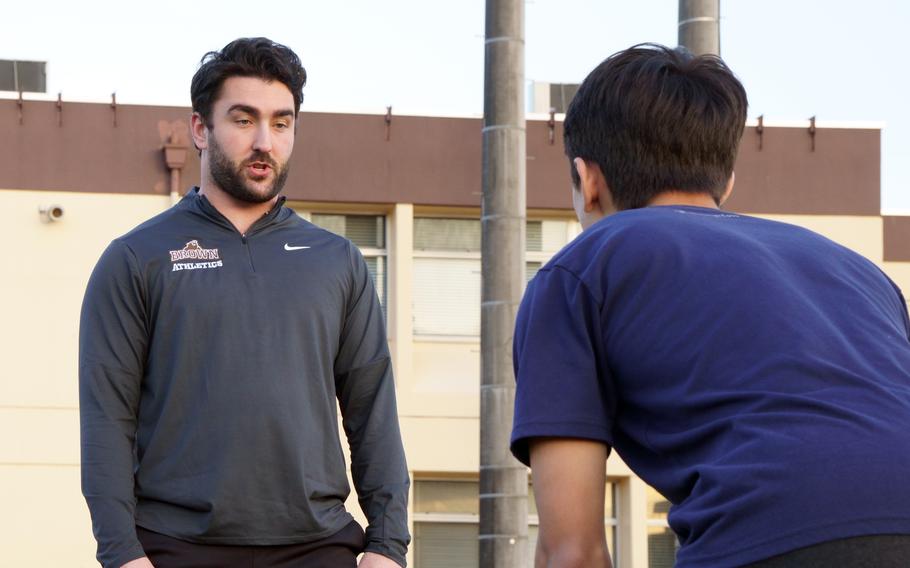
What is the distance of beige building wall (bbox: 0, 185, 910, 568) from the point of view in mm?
21625

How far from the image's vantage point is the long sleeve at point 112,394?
4.41 metres

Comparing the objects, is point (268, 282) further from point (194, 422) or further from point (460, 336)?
point (460, 336)

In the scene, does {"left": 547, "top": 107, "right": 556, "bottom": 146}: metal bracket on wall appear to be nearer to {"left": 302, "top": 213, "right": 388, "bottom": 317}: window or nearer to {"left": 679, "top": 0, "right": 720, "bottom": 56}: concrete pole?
{"left": 302, "top": 213, "right": 388, "bottom": 317}: window

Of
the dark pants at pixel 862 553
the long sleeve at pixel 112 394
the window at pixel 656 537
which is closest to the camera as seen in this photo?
the dark pants at pixel 862 553

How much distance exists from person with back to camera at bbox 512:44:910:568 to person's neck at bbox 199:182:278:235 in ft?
6.07

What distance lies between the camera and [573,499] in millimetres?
2838

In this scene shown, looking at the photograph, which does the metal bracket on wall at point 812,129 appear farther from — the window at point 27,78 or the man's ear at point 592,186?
the man's ear at point 592,186

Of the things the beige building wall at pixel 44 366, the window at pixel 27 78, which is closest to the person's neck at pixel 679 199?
the beige building wall at pixel 44 366

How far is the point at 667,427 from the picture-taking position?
2.79 m

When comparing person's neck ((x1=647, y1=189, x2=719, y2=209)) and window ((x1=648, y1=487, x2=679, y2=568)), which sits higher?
person's neck ((x1=647, y1=189, x2=719, y2=209))

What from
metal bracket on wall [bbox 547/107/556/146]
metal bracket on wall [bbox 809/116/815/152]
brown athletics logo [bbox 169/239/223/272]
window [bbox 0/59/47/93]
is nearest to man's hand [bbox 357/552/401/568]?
brown athletics logo [bbox 169/239/223/272]

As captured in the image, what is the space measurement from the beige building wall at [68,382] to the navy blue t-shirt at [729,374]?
62.7 feet

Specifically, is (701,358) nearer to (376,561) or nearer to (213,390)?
(213,390)

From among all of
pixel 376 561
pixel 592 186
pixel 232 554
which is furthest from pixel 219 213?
pixel 592 186
